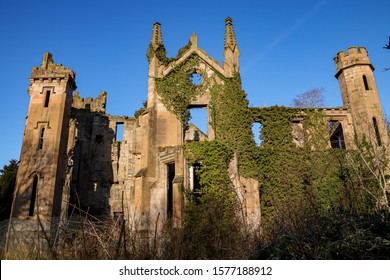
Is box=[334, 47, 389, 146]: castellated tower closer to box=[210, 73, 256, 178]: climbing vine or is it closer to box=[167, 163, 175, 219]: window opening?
box=[210, 73, 256, 178]: climbing vine

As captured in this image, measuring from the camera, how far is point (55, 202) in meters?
18.0

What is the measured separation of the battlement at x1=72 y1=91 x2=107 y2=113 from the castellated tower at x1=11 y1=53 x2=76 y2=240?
8.30 metres

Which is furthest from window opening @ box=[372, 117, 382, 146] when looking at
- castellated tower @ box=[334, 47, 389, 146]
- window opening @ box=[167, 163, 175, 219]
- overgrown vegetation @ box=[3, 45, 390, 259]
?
window opening @ box=[167, 163, 175, 219]

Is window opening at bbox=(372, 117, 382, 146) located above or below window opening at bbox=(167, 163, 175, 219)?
above

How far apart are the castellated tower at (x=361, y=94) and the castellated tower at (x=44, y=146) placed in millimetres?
19464

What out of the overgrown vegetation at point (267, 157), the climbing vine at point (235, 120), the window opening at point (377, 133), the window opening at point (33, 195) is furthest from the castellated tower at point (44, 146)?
the window opening at point (377, 133)

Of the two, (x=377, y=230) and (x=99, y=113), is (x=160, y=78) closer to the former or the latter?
(x=99, y=113)

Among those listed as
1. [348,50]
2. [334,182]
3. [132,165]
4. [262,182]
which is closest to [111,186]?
[132,165]

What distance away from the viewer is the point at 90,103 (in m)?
29.9

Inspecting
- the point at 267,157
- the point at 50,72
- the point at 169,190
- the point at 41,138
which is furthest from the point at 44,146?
the point at 267,157

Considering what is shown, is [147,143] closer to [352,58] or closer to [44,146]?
[44,146]

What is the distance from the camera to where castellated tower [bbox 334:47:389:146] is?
65.3 ft

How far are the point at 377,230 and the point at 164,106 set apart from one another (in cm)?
1336

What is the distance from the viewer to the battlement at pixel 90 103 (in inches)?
1166
